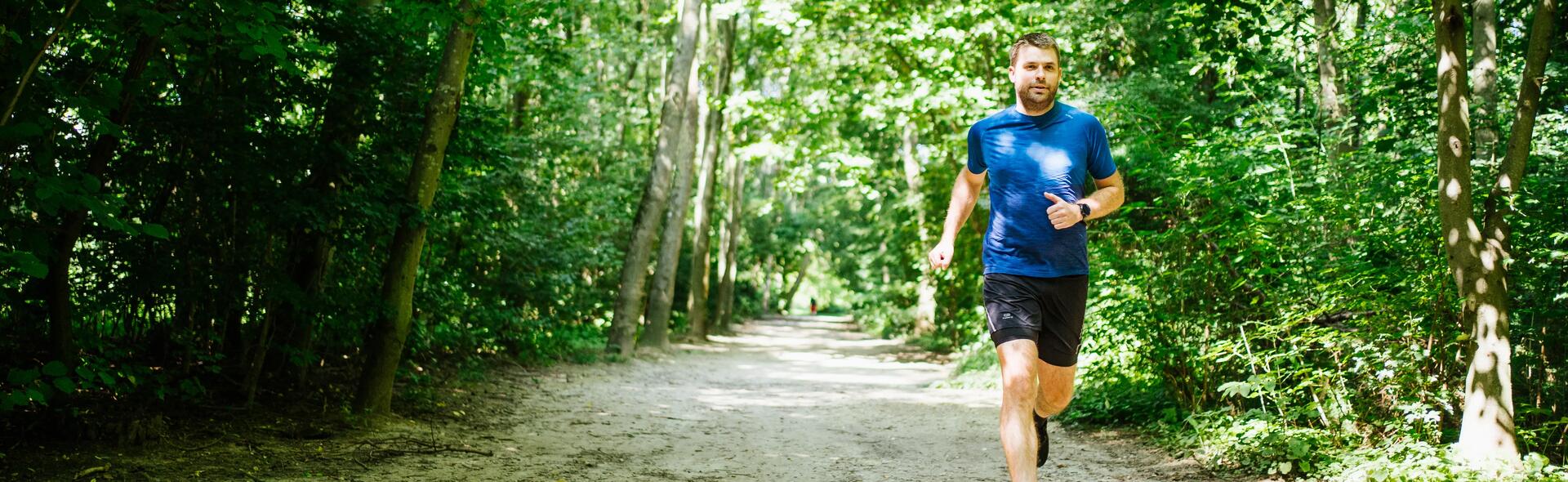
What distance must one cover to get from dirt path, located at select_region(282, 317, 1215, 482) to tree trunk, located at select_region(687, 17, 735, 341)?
22.1 ft

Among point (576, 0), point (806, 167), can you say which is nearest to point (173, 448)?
point (576, 0)

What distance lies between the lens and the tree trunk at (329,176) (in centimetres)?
604

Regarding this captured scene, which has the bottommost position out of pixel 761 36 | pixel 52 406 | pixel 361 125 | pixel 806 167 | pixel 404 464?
pixel 404 464

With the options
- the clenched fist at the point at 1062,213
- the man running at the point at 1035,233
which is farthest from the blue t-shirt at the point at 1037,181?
the clenched fist at the point at 1062,213

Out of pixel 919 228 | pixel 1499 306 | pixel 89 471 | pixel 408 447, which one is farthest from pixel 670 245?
pixel 1499 306

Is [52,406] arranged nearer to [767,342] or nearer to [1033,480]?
[1033,480]

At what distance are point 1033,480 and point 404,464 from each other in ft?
12.0

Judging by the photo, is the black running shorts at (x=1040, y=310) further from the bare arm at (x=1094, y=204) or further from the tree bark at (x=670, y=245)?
the tree bark at (x=670, y=245)

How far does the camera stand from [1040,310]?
3.88 m

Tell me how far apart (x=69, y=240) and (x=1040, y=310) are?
4.75 metres

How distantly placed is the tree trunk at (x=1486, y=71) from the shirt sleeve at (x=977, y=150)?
3412mm

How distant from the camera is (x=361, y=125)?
6641 millimetres

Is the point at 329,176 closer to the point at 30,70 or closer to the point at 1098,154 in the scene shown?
the point at 30,70

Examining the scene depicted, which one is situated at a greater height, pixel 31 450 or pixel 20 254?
pixel 20 254
